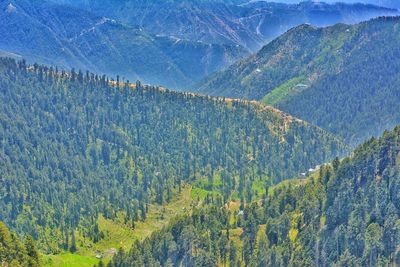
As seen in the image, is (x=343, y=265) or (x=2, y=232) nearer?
(x=2, y=232)

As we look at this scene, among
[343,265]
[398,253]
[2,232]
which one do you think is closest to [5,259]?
[2,232]

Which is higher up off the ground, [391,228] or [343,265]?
[391,228]

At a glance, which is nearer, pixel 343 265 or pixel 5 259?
pixel 5 259

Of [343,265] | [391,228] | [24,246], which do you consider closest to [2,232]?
[24,246]

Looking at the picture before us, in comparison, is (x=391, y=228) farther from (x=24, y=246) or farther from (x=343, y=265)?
(x=24, y=246)

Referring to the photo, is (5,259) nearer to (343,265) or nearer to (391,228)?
(343,265)
